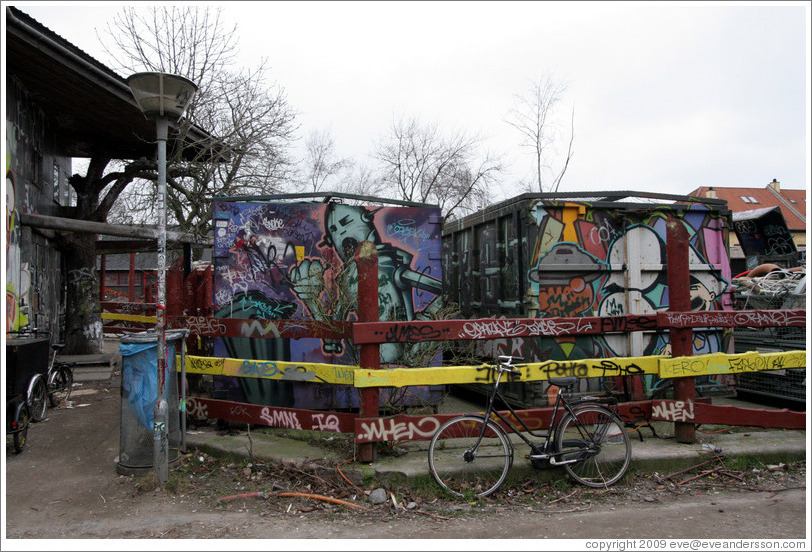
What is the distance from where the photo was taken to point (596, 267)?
7.04m

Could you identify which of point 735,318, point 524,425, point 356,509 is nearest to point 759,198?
point 735,318

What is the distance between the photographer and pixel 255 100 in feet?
53.7

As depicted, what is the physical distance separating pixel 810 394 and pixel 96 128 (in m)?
14.1

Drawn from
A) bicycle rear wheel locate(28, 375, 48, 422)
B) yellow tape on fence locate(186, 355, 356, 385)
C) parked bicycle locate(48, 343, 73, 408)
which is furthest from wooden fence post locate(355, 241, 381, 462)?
parked bicycle locate(48, 343, 73, 408)

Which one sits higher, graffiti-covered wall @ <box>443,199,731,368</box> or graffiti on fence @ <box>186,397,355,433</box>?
graffiti-covered wall @ <box>443,199,731,368</box>

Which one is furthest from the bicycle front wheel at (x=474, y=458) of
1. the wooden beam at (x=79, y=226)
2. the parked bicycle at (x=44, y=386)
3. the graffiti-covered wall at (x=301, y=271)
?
the wooden beam at (x=79, y=226)

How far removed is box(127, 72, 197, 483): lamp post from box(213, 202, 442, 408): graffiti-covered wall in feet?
4.88

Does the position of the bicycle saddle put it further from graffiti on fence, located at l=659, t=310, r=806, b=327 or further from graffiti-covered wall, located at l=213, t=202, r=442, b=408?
graffiti-covered wall, located at l=213, t=202, r=442, b=408

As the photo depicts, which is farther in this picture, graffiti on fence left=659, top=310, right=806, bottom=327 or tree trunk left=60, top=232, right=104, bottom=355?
tree trunk left=60, top=232, right=104, bottom=355

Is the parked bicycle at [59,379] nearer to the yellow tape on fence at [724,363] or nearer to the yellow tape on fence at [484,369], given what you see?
the yellow tape on fence at [484,369]

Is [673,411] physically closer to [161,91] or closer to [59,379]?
[161,91]

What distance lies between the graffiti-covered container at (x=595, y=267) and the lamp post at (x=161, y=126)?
404 cm

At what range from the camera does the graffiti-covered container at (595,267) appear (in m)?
6.90

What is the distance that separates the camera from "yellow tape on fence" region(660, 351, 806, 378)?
17.8 ft
